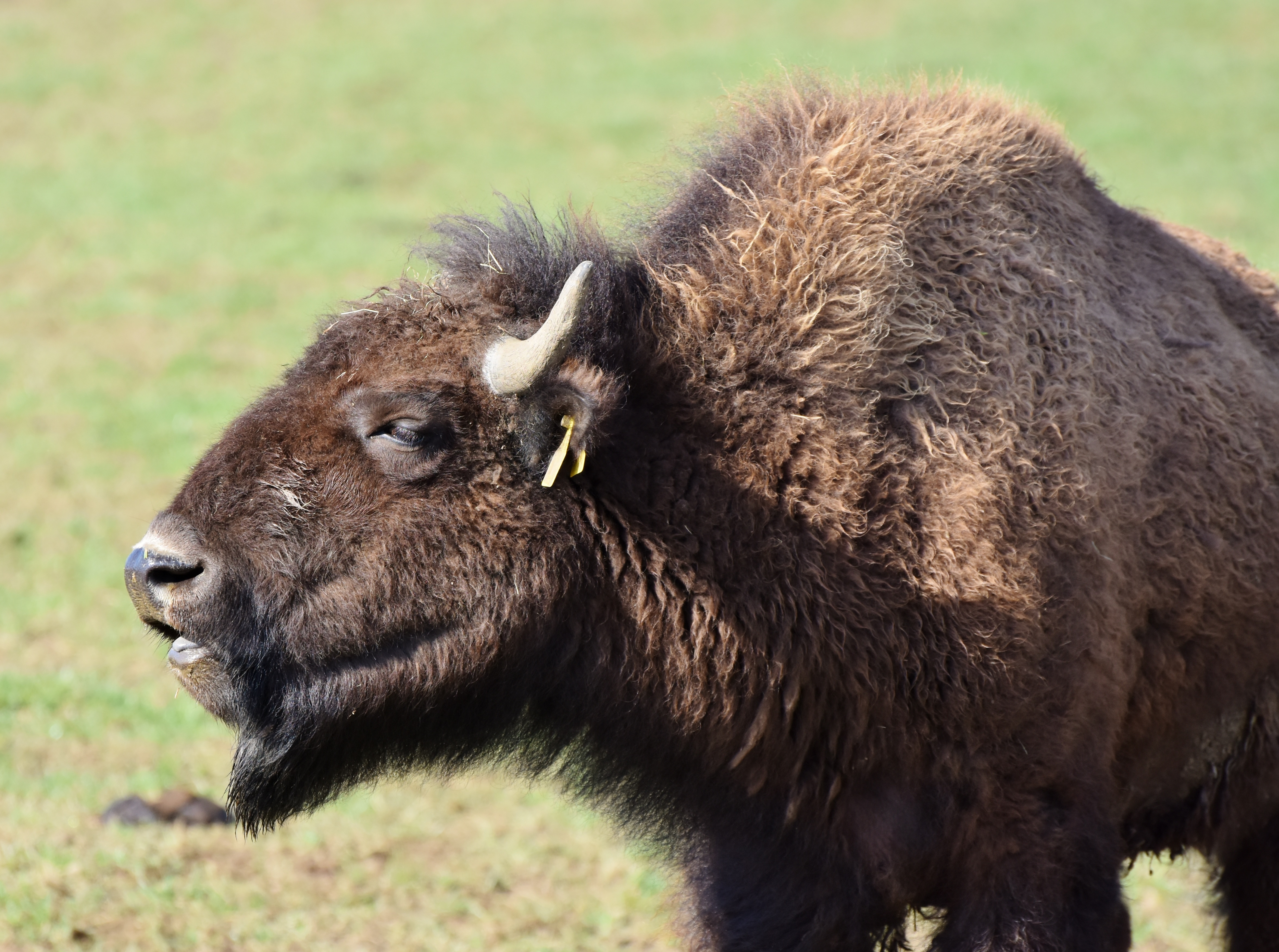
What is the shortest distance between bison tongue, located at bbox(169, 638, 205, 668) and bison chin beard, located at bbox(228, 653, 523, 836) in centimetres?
21

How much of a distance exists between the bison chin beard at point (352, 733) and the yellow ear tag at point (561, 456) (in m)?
0.58

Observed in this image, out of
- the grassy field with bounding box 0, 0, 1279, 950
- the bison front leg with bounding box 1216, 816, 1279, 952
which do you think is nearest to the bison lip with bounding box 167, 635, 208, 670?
Answer: the grassy field with bounding box 0, 0, 1279, 950

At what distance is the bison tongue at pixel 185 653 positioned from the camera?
339 cm

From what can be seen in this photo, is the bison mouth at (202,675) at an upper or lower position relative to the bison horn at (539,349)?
lower

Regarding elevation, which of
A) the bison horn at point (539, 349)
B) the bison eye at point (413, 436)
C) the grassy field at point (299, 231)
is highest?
the bison horn at point (539, 349)

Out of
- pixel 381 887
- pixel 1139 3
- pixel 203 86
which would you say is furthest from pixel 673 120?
pixel 381 887

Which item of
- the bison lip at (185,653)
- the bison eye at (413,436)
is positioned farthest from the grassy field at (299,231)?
the bison lip at (185,653)

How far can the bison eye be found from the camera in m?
3.41

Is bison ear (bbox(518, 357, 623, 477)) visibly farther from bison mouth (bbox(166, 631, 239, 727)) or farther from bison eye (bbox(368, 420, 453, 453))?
bison mouth (bbox(166, 631, 239, 727))

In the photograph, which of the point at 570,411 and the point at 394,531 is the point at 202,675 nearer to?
the point at 394,531

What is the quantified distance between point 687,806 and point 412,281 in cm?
161

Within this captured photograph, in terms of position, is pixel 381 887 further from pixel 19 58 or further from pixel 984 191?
pixel 19 58

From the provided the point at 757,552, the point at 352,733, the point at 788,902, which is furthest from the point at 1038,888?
the point at 352,733

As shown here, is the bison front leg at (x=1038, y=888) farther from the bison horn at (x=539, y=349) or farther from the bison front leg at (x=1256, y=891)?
the bison horn at (x=539, y=349)
